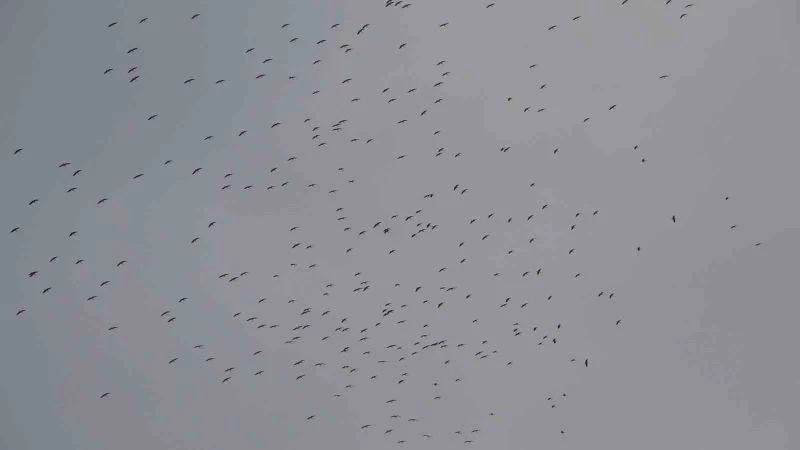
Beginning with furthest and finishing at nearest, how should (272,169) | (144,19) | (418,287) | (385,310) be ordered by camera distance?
1. (418,287)
2. (385,310)
3. (272,169)
4. (144,19)

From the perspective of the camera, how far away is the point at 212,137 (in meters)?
54.9

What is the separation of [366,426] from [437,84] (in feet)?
147

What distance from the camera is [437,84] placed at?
55125 mm

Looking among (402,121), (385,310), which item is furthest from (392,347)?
(402,121)

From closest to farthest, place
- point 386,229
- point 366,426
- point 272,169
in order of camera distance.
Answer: point 272,169
point 386,229
point 366,426

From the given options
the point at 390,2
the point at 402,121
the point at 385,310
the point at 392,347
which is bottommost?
the point at 392,347

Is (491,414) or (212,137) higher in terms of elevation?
(212,137)

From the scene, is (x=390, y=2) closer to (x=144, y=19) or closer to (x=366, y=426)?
(x=144, y=19)

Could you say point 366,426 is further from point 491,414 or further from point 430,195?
point 430,195

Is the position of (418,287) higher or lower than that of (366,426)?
higher

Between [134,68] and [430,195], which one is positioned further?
[430,195]

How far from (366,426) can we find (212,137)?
142ft

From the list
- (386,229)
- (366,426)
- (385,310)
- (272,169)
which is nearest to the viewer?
(272,169)

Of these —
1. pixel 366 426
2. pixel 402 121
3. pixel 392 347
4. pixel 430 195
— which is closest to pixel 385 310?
pixel 392 347
